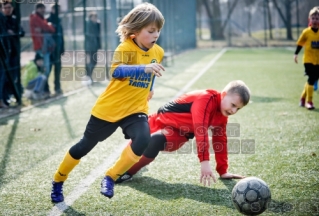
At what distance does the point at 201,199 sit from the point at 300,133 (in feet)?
10.00

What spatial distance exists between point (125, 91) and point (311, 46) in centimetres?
597

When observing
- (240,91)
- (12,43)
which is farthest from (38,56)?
(240,91)

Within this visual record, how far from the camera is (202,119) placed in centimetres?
441

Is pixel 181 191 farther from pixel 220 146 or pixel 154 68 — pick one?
pixel 154 68

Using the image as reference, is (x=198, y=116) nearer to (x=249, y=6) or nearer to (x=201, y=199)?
(x=201, y=199)

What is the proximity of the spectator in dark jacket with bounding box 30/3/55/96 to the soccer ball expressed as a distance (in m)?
8.32

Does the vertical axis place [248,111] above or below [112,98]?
below

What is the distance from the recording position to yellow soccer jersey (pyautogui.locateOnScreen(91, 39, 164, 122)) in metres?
4.20

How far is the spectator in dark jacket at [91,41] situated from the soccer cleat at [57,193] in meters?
9.89

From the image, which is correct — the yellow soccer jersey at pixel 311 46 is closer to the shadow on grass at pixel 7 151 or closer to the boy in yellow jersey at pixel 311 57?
the boy in yellow jersey at pixel 311 57

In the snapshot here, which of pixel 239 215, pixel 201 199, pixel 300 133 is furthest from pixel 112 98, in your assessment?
pixel 300 133

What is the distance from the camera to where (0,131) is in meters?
7.44

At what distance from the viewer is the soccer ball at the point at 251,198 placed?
372 centimetres

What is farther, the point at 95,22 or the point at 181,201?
the point at 95,22
